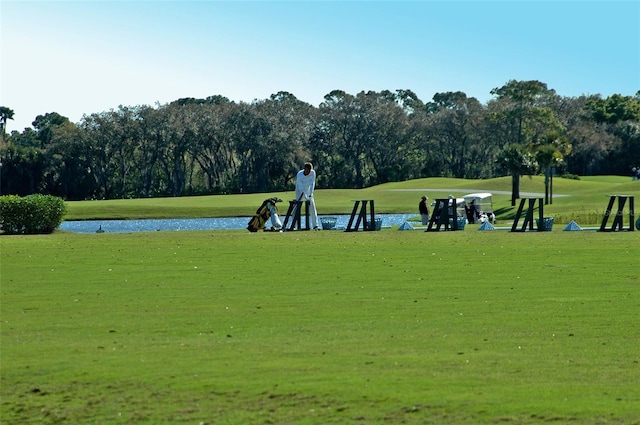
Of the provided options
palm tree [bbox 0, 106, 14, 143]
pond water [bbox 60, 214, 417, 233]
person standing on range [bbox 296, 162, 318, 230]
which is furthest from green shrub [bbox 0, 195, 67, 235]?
palm tree [bbox 0, 106, 14, 143]

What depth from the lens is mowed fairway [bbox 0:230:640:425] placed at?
12453 millimetres

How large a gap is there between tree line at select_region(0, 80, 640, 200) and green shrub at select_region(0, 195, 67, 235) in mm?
77714

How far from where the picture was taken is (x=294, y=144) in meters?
134

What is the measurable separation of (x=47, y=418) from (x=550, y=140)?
8746cm

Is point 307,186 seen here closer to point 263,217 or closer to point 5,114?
point 263,217

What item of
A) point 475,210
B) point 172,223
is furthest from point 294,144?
point 475,210

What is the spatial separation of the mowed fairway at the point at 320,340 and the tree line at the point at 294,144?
3883 inches

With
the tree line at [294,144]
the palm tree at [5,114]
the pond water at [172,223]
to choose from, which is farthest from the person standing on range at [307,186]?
the palm tree at [5,114]

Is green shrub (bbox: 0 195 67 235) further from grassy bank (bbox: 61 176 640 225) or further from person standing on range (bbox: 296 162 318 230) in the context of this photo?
grassy bank (bbox: 61 176 640 225)

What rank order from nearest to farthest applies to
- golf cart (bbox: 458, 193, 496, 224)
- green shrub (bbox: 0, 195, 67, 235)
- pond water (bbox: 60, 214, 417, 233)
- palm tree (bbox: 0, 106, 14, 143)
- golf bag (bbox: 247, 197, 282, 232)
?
1. golf bag (bbox: 247, 197, 282, 232)
2. green shrub (bbox: 0, 195, 67, 235)
3. golf cart (bbox: 458, 193, 496, 224)
4. pond water (bbox: 60, 214, 417, 233)
5. palm tree (bbox: 0, 106, 14, 143)

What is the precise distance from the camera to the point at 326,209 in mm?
97000

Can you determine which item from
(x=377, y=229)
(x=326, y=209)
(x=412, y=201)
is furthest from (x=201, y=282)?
(x=412, y=201)

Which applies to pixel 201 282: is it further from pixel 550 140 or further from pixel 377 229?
pixel 550 140

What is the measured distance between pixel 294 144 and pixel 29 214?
91.5 m
